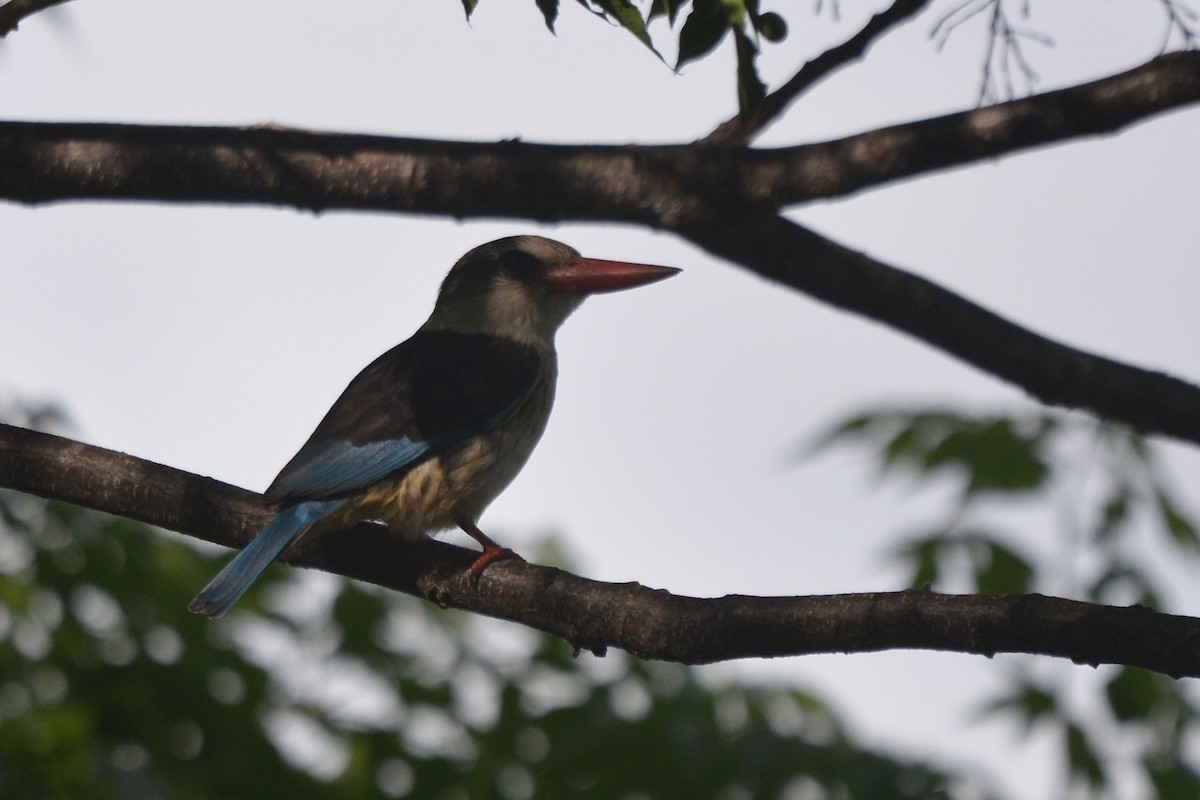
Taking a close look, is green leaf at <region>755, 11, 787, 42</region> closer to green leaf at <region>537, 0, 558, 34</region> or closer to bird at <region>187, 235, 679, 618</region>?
green leaf at <region>537, 0, 558, 34</region>

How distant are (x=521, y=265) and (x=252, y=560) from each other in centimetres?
168

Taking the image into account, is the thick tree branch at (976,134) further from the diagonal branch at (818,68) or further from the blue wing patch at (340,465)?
the blue wing patch at (340,465)

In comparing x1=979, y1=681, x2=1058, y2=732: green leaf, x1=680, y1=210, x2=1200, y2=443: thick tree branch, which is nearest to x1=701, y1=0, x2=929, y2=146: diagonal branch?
x1=680, y1=210, x2=1200, y2=443: thick tree branch

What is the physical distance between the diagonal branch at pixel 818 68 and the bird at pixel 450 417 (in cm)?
94

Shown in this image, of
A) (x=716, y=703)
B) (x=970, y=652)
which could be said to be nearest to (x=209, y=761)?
(x=716, y=703)

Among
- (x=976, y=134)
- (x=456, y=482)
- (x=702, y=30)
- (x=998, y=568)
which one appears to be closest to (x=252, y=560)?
(x=456, y=482)

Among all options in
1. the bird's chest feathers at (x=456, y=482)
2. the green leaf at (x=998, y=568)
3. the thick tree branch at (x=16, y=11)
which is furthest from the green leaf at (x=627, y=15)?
the green leaf at (x=998, y=568)

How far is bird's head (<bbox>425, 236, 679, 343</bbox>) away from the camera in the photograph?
436 cm

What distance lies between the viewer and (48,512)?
4176 mm

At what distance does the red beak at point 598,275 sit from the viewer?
163 inches

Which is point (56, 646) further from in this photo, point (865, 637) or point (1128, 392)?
point (1128, 392)

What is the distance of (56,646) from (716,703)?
6.45ft

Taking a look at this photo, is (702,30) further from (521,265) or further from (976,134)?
(521,265)

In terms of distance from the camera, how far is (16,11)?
272 centimetres
